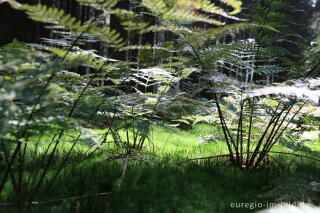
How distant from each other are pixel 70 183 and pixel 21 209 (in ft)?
1.42

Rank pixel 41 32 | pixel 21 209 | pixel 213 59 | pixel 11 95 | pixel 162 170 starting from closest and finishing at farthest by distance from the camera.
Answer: pixel 11 95, pixel 21 209, pixel 162 170, pixel 213 59, pixel 41 32

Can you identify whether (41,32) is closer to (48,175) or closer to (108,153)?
(108,153)

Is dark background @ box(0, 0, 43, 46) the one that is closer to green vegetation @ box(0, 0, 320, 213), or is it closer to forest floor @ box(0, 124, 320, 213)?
green vegetation @ box(0, 0, 320, 213)

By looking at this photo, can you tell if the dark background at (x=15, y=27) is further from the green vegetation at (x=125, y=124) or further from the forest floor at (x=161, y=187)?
the forest floor at (x=161, y=187)

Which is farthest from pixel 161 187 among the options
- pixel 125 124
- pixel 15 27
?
pixel 15 27

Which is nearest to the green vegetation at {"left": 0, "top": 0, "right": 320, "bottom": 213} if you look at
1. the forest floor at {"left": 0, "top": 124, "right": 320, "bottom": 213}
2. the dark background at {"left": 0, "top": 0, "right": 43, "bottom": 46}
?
the forest floor at {"left": 0, "top": 124, "right": 320, "bottom": 213}

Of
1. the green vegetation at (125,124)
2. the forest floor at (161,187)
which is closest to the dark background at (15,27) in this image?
the green vegetation at (125,124)

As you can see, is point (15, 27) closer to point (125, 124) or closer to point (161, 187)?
point (125, 124)

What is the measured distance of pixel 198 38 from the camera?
1.79 m

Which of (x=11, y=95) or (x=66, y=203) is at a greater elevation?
(x=11, y=95)

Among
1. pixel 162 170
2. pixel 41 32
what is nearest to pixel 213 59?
pixel 162 170

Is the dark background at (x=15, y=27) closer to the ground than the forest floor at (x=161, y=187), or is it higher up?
higher up

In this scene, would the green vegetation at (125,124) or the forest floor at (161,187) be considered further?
the forest floor at (161,187)

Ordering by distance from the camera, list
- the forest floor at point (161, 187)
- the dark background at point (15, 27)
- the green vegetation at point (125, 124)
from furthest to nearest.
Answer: the dark background at point (15, 27) → the forest floor at point (161, 187) → the green vegetation at point (125, 124)
